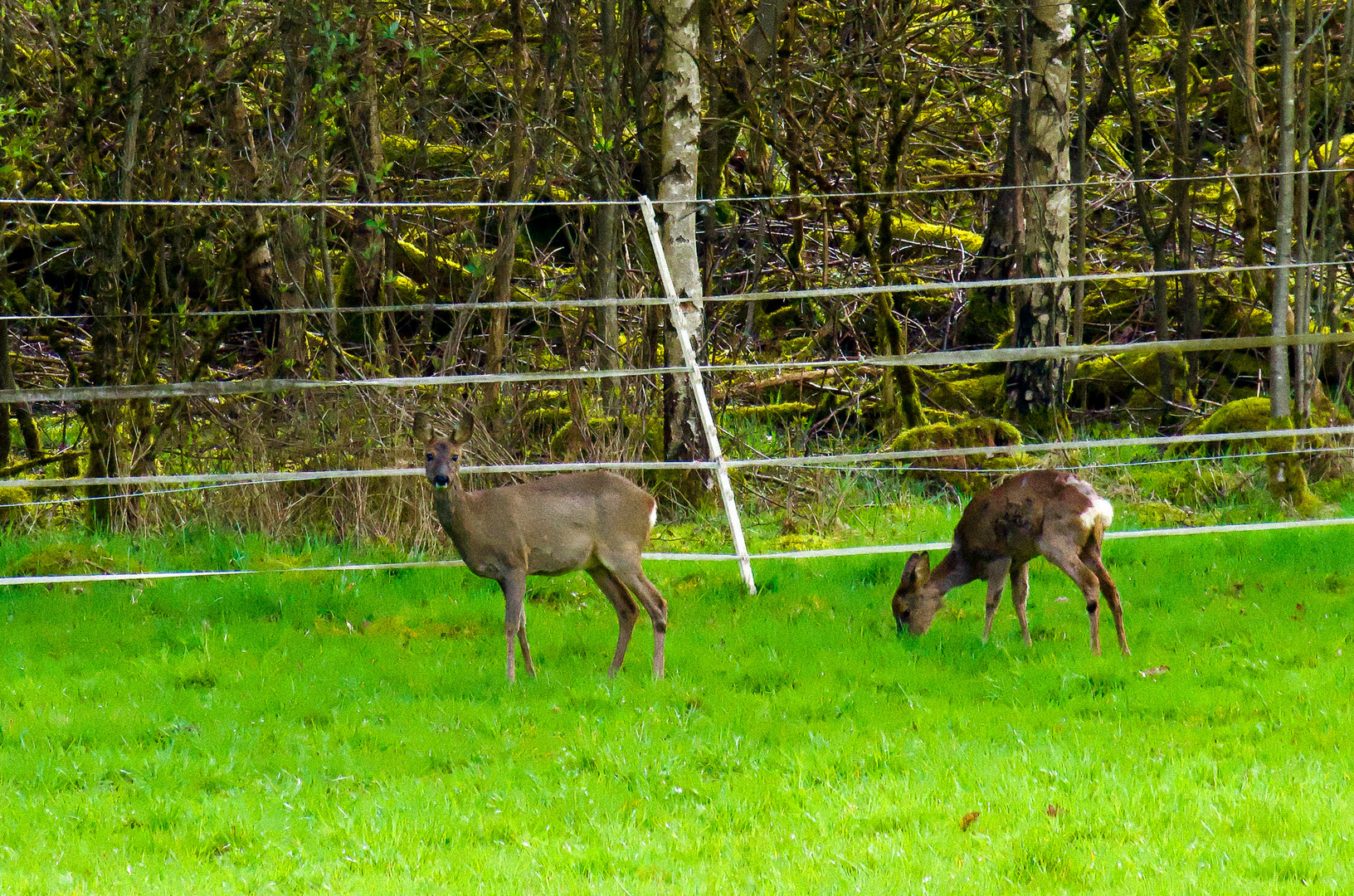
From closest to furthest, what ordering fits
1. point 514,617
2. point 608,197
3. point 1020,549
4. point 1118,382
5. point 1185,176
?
point 514,617, point 1020,549, point 608,197, point 1185,176, point 1118,382

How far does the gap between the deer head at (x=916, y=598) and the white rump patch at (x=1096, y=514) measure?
0.82 m

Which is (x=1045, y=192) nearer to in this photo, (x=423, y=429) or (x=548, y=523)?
(x=548, y=523)

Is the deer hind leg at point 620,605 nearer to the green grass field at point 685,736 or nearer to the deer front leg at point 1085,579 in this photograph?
the green grass field at point 685,736

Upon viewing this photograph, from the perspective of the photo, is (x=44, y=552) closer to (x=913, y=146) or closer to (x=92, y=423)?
(x=92, y=423)

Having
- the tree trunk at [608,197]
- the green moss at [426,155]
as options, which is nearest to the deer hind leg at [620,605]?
the tree trunk at [608,197]

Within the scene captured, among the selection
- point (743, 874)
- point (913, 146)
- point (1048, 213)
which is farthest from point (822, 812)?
point (913, 146)

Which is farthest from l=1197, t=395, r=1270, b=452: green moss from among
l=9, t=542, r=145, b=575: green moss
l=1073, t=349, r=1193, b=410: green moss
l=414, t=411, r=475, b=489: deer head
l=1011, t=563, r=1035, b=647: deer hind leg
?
l=9, t=542, r=145, b=575: green moss

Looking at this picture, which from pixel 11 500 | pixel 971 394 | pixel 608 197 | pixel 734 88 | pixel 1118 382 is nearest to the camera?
pixel 11 500

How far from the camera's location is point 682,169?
31.6 feet

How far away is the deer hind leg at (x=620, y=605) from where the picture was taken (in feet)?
23.0

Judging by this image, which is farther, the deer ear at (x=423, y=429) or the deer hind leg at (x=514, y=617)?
the deer hind leg at (x=514, y=617)

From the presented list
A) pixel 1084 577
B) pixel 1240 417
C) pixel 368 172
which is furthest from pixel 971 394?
pixel 1084 577

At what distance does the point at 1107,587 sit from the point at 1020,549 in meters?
0.46

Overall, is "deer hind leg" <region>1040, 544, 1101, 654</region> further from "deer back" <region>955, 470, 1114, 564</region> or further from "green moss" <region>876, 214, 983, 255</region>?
"green moss" <region>876, 214, 983, 255</region>
